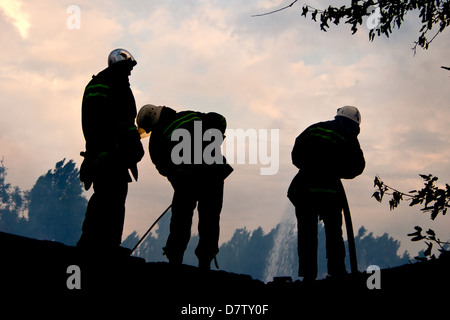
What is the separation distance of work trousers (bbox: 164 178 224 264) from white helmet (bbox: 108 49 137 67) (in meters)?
1.61

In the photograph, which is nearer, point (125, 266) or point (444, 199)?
point (125, 266)

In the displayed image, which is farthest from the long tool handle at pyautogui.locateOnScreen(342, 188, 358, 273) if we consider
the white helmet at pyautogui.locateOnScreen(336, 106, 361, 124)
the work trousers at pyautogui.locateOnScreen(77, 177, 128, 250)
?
the work trousers at pyautogui.locateOnScreen(77, 177, 128, 250)

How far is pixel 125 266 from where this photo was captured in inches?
152

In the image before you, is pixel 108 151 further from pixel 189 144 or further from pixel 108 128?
pixel 189 144

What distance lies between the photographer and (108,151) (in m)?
4.96

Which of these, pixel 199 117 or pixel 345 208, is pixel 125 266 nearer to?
pixel 199 117

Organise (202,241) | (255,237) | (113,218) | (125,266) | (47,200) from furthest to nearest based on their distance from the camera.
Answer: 1. (255,237)
2. (47,200)
3. (202,241)
4. (113,218)
5. (125,266)

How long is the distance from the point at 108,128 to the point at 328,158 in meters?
2.64

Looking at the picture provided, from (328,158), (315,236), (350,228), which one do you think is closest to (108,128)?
(328,158)

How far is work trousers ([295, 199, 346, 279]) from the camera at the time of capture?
507 cm
